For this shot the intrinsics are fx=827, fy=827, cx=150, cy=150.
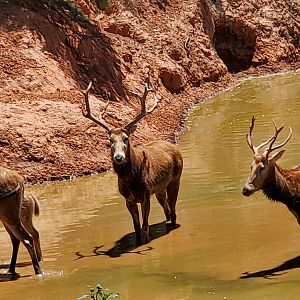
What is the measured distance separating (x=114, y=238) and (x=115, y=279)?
2.60 metres

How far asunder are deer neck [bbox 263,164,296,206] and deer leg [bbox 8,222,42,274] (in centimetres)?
335

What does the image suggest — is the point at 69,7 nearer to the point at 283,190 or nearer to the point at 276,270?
the point at 283,190

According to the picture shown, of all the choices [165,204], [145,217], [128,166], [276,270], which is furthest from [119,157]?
[276,270]

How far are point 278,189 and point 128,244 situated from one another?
315 cm

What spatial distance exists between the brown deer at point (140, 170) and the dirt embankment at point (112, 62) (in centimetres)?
A: 539

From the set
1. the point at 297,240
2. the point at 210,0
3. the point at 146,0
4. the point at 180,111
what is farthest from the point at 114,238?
the point at 210,0

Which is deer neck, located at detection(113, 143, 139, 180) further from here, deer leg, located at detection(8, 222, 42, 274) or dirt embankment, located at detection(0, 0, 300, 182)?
dirt embankment, located at detection(0, 0, 300, 182)

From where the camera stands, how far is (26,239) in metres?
11.6

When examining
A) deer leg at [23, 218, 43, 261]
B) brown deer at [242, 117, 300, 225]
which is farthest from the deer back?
brown deer at [242, 117, 300, 225]

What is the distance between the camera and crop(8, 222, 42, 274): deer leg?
1159 cm

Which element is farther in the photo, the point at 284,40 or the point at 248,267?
the point at 284,40

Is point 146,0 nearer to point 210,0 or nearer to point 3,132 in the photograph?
point 210,0

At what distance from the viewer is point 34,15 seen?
86.2 ft

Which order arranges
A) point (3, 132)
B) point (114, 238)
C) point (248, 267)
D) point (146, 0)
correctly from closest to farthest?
point (248, 267) → point (114, 238) → point (3, 132) → point (146, 0)
